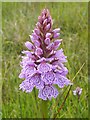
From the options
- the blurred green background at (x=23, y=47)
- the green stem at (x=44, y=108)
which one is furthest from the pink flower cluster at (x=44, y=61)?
the blurred green background at (x=23, y=47)

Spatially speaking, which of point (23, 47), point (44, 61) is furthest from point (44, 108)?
point (23, 47)

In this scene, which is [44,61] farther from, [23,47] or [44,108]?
[23,47]

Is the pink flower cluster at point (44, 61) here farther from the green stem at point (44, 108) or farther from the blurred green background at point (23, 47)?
the blurred green background at point (23, 47)

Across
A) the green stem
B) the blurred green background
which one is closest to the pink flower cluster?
the green stem

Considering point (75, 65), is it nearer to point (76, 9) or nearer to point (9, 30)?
point (9, 30)

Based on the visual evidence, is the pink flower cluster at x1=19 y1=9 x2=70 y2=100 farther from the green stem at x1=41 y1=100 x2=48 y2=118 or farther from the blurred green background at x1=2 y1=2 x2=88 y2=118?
the blurred green background at x1=2 y1=2 x2=88 y2=118

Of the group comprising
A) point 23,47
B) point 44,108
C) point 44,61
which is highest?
point 23,47
